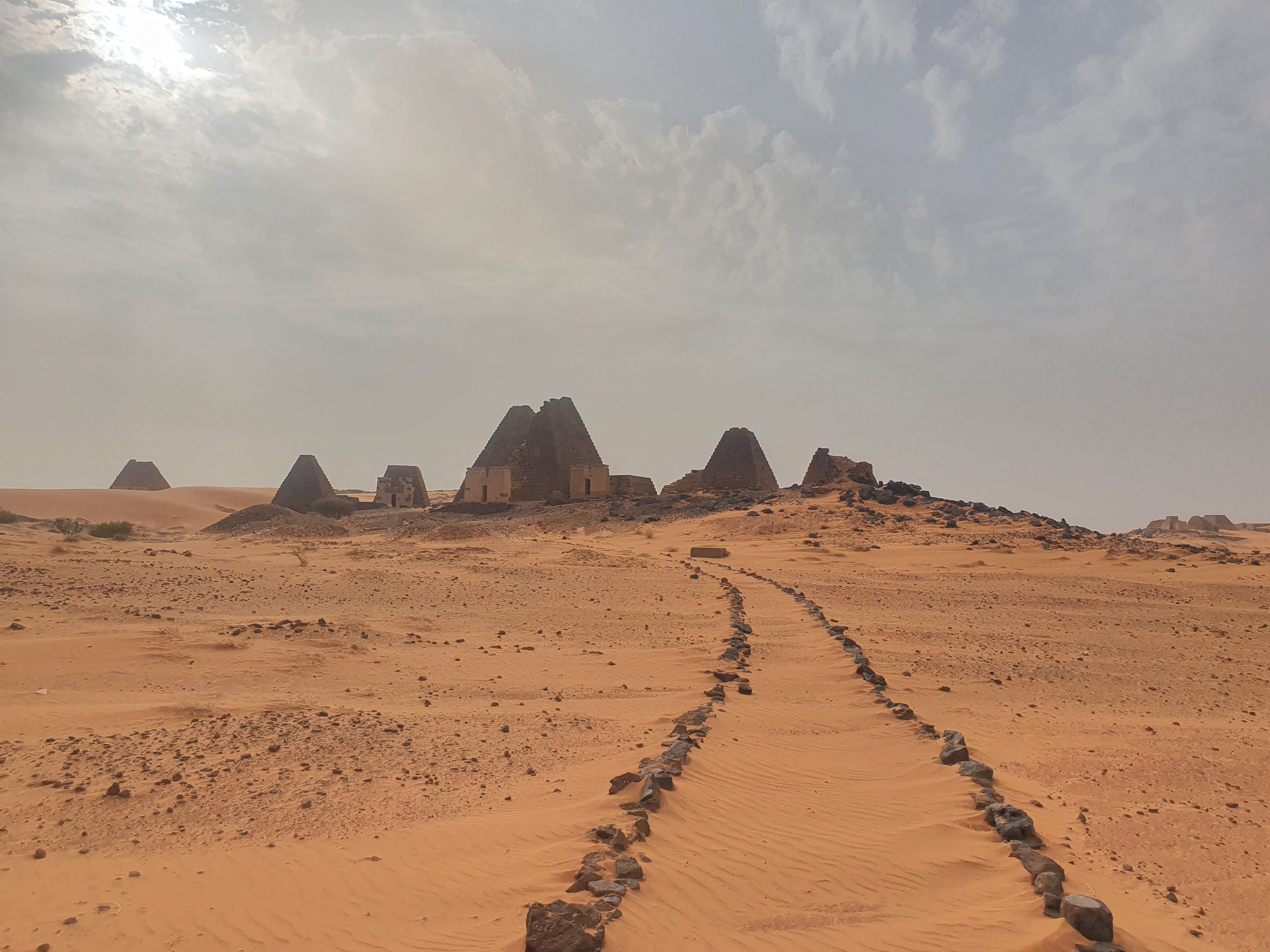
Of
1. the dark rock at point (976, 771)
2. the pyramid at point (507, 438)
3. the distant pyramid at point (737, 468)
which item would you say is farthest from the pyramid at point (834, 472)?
the dark rock at point (976, 771)

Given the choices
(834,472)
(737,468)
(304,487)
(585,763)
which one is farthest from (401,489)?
(585,763)

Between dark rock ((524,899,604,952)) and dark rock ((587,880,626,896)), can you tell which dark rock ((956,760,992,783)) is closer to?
dark rock ((587,880,626,896))

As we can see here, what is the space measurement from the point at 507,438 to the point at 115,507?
58.5 feet

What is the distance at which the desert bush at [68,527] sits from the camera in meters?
19.3

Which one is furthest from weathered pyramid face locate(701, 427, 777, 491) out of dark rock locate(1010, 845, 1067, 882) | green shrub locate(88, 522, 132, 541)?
dark rock locate(1010, 845, 1067, 882)

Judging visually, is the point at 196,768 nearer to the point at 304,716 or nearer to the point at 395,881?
the point at 304,716

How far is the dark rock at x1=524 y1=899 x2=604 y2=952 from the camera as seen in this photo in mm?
2758

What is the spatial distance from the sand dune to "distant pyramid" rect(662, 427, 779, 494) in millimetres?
21072

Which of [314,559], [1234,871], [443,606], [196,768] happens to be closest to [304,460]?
[314,559]

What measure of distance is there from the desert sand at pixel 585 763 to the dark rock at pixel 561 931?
0.37 ft

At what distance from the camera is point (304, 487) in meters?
35.8

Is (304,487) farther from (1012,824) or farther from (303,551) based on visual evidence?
(1012,824)

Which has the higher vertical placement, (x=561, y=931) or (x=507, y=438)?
(x=507, y=438)

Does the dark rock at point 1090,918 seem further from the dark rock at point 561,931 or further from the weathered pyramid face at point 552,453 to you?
the weathered pyramid face at point 552,453
